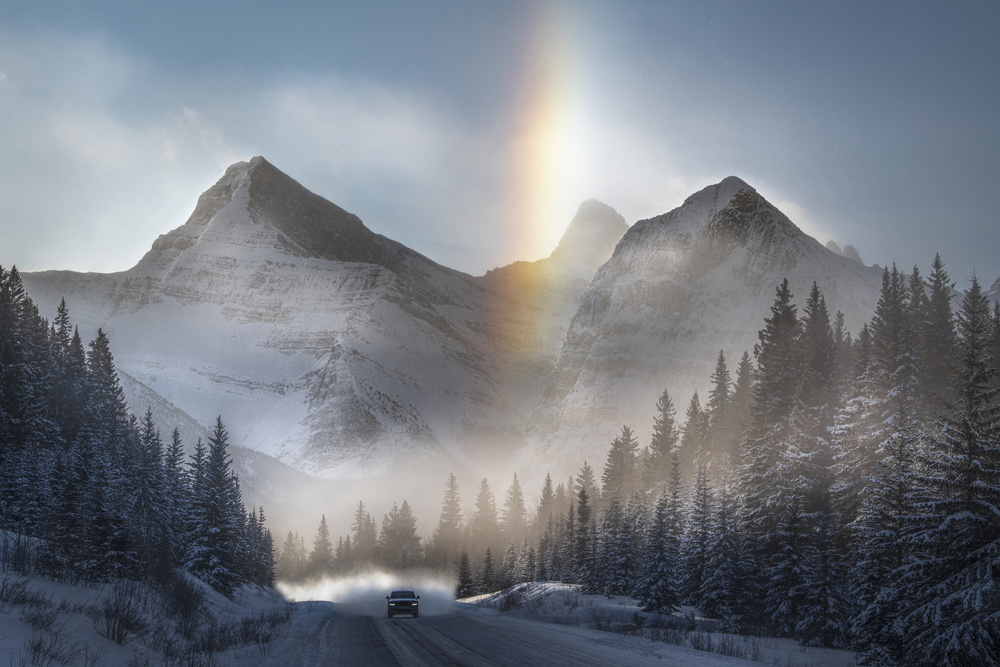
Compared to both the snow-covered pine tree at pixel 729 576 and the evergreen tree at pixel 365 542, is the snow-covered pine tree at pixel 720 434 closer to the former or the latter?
the snow-covered pine tree at pixel 729 576

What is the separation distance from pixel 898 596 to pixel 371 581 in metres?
97.3

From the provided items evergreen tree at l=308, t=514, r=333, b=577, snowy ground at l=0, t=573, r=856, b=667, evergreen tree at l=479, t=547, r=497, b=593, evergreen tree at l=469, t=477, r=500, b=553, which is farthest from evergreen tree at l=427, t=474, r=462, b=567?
snowy ground at l=0, t=573, r=856, b=667

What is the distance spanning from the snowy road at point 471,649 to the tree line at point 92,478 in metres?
6.57

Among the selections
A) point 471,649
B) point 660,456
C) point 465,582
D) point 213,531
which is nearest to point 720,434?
point 660,456

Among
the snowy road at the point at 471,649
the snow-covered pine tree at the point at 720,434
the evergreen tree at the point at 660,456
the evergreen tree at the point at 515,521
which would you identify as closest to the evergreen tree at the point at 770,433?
the snowy road at the point at 471,649

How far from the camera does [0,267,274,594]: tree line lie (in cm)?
2188

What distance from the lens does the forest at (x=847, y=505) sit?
55.7 feet

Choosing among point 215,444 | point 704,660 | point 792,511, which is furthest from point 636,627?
point 215,444

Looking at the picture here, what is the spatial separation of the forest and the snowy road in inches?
255

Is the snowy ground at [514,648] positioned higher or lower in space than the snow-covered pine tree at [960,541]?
lower

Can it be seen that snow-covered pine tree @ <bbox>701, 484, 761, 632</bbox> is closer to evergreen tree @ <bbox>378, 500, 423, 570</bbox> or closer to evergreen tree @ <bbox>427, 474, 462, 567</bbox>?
evergreen tree @ <bbox>427, 474, 462, 567</bbox>

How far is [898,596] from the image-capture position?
1858 centimetres

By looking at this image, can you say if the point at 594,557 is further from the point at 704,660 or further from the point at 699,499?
the point at 704,660

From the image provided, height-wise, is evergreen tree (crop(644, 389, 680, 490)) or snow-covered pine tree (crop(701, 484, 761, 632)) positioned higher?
evergreen tree (crop(644, 389, 680, 490))
